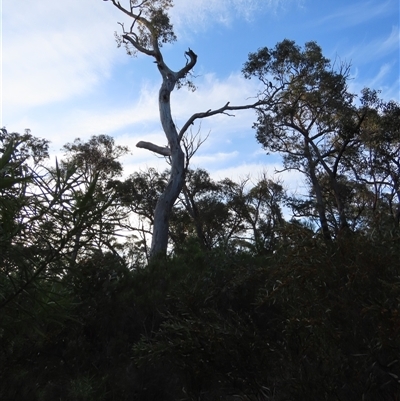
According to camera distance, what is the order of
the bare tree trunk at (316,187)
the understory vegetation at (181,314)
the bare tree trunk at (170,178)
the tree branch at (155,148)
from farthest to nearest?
the bare tree trunk at (316,187) < the tree branch at (155,148) < the bare tree trunk at (170,178) < the understory vegetation at (181,314)

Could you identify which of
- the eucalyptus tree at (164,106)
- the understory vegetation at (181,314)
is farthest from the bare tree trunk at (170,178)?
the understory vegetation at (181,314)

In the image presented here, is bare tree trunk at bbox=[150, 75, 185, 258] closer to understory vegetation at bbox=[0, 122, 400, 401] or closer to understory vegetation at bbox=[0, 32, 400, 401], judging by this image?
understory vegetation at bbox=[0, 32, 400, 401]

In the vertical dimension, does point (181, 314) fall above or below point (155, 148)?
below

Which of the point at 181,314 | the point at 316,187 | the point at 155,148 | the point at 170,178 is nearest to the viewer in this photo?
the point at 181,314

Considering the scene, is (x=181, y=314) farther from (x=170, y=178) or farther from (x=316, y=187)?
(x=316, y=187)

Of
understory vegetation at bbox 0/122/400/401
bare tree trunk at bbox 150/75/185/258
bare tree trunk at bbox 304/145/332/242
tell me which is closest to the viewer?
understory vegetation at bbox 0/122/400/401

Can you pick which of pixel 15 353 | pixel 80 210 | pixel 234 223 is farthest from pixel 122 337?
pixel 234 223

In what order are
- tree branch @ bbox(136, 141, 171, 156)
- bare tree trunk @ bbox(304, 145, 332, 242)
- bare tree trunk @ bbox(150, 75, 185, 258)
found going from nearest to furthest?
bare tree trunk @ bbox(150, 75, 185, 258) < tree branch @ bbox(136, 141, 171, 156) < bare tree trunk @ bbox(304, 145, 332, 242)

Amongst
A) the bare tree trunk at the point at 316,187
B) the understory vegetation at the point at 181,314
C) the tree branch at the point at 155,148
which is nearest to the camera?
the understory vegetation at the point at 181,314

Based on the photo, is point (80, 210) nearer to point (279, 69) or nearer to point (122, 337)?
point (122, 337)

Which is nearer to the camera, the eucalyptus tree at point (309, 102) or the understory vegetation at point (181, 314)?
the understory vegetation at point (181, 314)

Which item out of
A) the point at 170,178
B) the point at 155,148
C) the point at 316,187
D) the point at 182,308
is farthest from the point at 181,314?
the point at 316,187

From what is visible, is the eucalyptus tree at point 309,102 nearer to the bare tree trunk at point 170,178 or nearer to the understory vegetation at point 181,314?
the bare tree trunk at point 170,178

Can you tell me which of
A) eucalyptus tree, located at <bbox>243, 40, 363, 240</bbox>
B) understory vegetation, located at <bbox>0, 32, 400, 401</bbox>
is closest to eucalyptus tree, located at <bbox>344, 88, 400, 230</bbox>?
eucalyptus tree, located at <bbox>243, 40, 363, 240</bbox>
